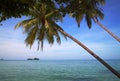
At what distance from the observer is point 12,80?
92.7 feet

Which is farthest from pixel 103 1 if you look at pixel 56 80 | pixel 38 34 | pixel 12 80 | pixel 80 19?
pixel 12 80

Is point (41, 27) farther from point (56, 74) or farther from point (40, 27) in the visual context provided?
point (56, 74)

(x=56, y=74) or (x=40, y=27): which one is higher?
(x=40, y=27)

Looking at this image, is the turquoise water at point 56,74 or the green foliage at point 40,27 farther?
the turquoise water at point 56,74

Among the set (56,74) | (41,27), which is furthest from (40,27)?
(56,74)

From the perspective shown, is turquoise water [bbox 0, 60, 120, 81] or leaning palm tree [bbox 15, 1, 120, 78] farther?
turquoise water [bbox 0, 60, 120, 81]

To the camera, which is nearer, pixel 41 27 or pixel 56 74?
pixel 41 27

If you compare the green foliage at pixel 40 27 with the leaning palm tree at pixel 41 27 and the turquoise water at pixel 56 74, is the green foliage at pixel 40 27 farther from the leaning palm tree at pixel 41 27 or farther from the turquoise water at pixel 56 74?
the turquoise water at pixel 56 74

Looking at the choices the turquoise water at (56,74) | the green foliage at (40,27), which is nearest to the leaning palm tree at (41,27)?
the green foliage at (40,27)

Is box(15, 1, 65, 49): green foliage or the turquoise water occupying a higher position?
box(15, 1, 65, 49): green foliage

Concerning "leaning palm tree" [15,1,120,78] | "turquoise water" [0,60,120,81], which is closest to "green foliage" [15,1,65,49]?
"leaning palm tree" [15,1,120,78]

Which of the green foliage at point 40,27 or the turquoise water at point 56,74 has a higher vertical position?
the green foliage at point 40,27

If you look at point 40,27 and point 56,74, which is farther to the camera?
point 56,74

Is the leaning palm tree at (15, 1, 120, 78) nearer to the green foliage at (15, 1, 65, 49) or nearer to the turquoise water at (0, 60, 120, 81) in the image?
the green foliage at (15, 1, 65, 49)
